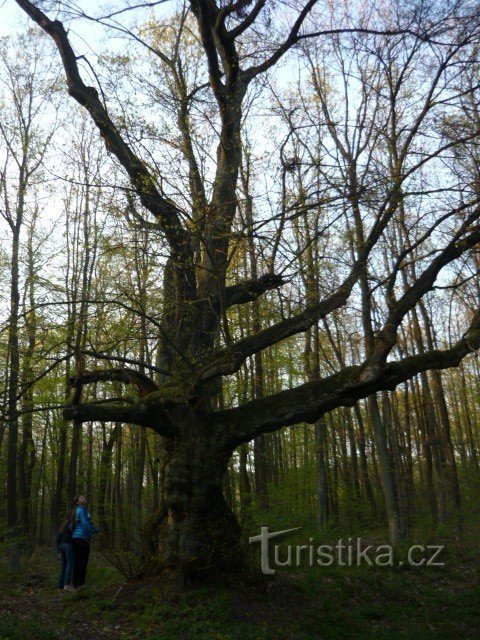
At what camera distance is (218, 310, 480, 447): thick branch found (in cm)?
886

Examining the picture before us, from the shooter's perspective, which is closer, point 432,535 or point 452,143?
point 452,143

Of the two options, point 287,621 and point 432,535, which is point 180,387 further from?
point 432,535

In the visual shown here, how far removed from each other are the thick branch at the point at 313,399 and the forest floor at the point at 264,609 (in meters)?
2.28

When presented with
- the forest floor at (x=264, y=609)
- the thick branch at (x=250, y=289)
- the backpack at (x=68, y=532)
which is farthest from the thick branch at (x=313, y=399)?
the backpack at (x=68, y=532)

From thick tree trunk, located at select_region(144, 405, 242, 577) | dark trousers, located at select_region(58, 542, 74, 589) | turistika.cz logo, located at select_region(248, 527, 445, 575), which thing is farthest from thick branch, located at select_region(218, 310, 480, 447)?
dark trousers, located at select_region(58, 542, 74, 589)

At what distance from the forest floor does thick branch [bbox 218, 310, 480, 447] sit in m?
2.28

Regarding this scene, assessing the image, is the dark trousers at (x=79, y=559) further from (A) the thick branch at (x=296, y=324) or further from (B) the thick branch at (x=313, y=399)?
(A) the thick branch at (x=296, y=324)

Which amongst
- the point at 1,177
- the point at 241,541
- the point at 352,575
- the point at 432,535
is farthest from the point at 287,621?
the point at 1,177

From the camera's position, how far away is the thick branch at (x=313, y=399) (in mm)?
8859

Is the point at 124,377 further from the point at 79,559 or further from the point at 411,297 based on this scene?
the point at 411,297

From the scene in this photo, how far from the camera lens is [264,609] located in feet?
25.1

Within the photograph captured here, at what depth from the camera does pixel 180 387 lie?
8586 millimetres

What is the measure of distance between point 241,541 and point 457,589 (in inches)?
161

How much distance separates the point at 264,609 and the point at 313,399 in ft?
10.2
